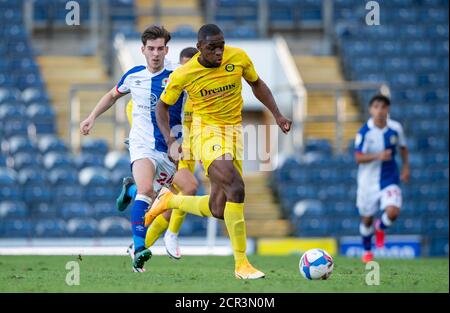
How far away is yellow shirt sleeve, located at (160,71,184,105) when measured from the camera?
10.3 metres

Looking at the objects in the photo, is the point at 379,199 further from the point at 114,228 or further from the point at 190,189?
the point at 114,228

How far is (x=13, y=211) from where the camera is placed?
20469mm

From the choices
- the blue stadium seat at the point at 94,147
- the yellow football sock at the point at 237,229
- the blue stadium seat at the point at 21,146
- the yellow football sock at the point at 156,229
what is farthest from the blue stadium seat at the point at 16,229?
the yellow football sock at the point at 237,229

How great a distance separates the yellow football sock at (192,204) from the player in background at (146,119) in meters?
0.24

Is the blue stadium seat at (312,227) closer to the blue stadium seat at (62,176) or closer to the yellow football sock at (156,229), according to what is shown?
the blue stadium seat at (62,176)

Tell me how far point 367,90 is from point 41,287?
15.7 metres

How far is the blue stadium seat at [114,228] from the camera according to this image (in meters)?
20.0

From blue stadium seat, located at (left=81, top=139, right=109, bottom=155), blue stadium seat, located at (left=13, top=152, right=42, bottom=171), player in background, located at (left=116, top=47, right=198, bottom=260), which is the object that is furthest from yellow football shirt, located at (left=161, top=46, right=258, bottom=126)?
blue stadium seat, located at (left=81, top=139, right=109, bottom=155)

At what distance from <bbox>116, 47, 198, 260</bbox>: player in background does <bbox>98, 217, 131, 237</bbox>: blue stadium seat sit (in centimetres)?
710

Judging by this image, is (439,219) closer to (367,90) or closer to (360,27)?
(367,90)

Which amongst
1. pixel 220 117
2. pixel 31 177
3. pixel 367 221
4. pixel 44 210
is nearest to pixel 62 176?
pixel 31 177

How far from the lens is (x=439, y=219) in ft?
70.4

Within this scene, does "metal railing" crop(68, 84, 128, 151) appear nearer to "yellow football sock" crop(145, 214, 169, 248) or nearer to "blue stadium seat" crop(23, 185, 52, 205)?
"blue stadium seat" crop(23, 185, 52, 205)

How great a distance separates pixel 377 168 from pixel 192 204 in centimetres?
490
